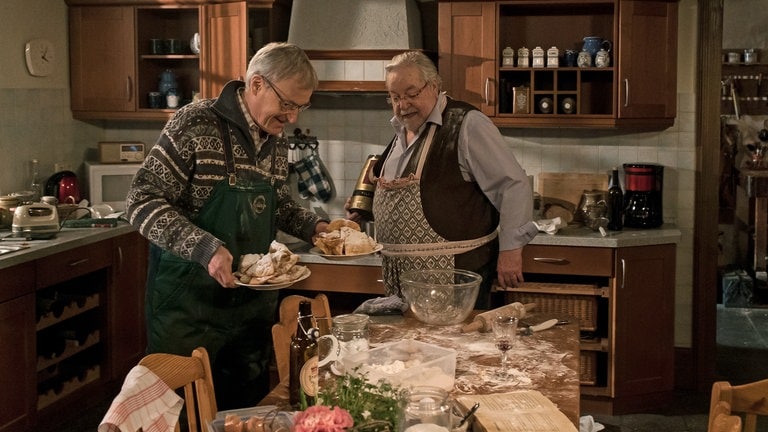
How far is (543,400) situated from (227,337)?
114cm

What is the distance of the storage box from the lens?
2.15 meters

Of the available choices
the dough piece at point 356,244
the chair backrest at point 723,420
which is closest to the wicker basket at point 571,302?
the dough piece at point 356,244

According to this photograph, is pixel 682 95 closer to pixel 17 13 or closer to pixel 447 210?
pixel 447 210

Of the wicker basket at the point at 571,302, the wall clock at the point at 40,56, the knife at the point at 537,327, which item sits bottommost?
the wicker basket at the point at 571,302

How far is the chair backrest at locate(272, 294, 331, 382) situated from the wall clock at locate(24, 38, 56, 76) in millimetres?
2760

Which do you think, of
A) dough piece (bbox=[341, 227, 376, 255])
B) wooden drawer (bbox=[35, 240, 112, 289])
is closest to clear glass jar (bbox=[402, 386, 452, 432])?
dough piece (bbox=[341, 227, 376, 255])

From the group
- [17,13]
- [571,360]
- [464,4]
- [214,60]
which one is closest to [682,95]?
[464,4]

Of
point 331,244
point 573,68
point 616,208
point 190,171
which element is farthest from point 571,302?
point 190,171

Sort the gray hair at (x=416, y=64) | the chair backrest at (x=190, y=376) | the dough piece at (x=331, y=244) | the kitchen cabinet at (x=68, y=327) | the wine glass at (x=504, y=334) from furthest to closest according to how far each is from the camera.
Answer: the kitchen cabinet at (x=68, y=327)
the gray hair at (x=416, y=64)
the dough piece at (x=331, y=244)
the wine glass at (x=504, y=334)
the chair backrest at (x=190, y=376)

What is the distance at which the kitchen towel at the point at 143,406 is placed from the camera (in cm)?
180

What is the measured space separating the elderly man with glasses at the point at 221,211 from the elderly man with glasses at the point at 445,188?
1.74ft

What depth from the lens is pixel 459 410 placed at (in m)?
1.92

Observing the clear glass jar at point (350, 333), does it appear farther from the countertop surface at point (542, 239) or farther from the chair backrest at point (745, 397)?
the countertop surface at point (542, 239)

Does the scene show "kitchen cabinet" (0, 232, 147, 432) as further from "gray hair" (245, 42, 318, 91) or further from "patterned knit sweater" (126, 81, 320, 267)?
"gray hair" (245, 42, 318, 91)
